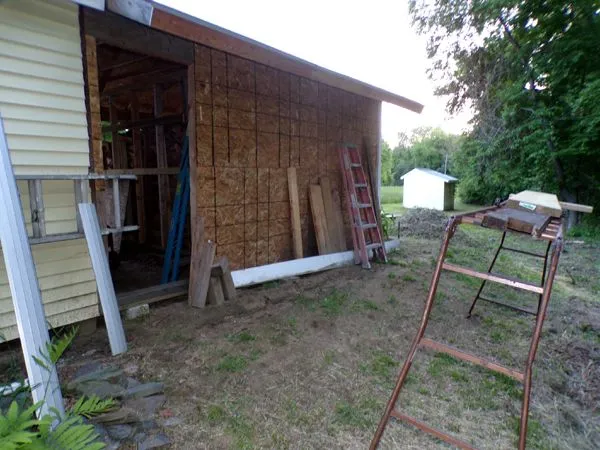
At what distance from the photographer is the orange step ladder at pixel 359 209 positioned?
5750 mm

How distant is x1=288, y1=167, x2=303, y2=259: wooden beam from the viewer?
5094 millimetres

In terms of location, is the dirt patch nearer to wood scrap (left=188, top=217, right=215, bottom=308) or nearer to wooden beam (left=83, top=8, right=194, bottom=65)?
wood scrap (left=188, top=217, right=215, bottom=308)

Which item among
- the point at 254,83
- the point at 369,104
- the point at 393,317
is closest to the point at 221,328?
the point at 393,317

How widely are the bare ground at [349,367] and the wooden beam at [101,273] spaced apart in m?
0.17

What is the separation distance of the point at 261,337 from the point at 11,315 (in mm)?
1952

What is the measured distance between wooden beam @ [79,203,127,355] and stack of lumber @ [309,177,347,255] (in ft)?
10.4

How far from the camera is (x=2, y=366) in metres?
2.59

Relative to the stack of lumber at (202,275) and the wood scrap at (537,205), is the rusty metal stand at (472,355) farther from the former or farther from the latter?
the stack of lumber at (202,275)

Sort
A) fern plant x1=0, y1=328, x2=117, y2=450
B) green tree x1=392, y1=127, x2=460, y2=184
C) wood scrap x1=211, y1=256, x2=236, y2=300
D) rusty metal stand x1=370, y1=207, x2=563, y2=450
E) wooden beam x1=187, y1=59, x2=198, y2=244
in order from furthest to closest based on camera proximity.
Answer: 1. green tree x1=392, y1=127, x2=460, y2=184
2. wood scrap x1=211, y1=256, x2=236, y2=300
3. wooden beam x1=187, y1=59, x2=198, y2=244
4. rusty metal stand x1=370, y1=207, x2=563, y2=450
5. fern plant x1=0, y1=328, x2=117, y2=450

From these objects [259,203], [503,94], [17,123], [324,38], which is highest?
[324,38]

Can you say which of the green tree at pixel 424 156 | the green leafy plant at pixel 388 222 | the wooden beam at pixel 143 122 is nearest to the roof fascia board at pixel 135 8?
the wooden beam at pixel 143 122

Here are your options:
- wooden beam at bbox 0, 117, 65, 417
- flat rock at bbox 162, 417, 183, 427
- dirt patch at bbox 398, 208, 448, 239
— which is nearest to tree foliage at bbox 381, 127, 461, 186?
dirt patch at bbox 398, 208, 448, 239

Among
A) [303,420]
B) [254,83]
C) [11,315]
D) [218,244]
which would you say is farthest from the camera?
[254,83]

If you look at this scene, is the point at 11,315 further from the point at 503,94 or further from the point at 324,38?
the point at 324,38
